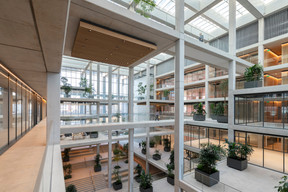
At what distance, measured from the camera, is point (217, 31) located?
56.2 feet

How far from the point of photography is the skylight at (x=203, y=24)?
49.7 ft

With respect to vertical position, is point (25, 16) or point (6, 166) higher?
point (25, 16)

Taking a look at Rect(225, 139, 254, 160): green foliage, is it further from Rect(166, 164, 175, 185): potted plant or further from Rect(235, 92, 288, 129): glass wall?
Rect(166, 164, 175, 185): potted plant

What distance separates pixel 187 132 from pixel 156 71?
16.0 metres

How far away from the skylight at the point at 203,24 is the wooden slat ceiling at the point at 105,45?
10.5 meters

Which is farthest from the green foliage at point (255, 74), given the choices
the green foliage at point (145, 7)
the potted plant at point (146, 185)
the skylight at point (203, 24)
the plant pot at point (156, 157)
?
the plant pot at point (156, 157)

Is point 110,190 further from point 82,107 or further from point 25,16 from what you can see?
point 82,107

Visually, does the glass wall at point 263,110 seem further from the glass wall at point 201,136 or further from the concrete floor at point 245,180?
the glass wall at point 201,136

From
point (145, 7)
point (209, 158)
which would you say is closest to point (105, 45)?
point (145, 7)

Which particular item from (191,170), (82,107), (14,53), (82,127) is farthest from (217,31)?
(82,107)

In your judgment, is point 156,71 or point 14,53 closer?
point 14,53

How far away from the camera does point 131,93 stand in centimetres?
1208

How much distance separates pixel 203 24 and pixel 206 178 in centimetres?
1567

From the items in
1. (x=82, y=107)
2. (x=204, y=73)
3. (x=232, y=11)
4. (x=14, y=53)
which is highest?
(x=232, y=11)
